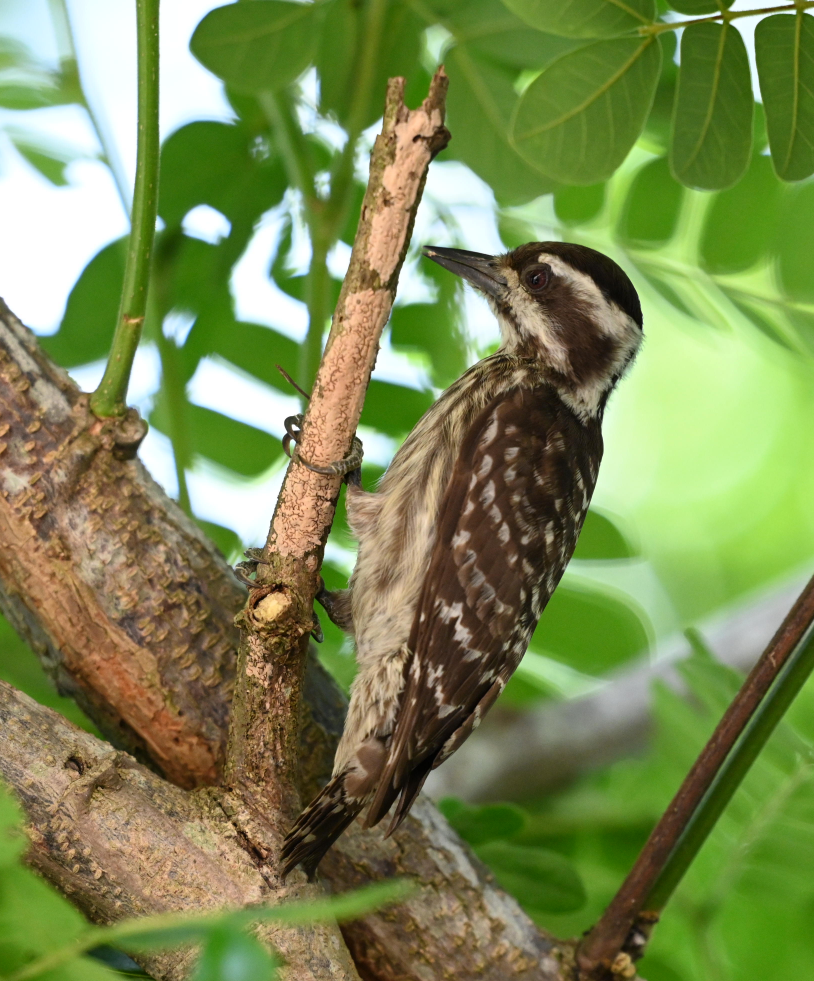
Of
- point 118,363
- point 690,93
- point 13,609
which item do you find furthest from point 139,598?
point 690,93

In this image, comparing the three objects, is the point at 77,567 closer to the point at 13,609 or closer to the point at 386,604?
the point at 13,609

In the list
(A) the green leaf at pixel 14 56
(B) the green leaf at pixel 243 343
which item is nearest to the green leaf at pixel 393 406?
(B) the green leaf at pixel 243 343

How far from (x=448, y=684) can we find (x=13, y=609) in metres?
0.93

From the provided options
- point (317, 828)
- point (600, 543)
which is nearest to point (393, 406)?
point (600, 543)

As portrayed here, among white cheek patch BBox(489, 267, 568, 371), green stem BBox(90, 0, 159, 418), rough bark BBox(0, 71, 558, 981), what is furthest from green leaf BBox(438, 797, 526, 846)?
green stem BBox(90, 0, 159, 418)

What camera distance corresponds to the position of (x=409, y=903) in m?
1.97

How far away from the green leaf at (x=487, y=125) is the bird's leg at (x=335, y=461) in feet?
2.35

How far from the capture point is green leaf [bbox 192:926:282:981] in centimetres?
77

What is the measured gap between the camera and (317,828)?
1791mm

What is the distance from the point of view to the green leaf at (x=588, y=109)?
1.82m

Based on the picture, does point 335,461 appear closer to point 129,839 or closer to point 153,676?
Result: point 153,676

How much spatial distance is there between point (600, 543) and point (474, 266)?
0.82 m

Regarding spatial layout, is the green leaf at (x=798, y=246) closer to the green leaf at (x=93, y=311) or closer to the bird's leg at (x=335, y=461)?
the bird's leg at (x=335, y=461)

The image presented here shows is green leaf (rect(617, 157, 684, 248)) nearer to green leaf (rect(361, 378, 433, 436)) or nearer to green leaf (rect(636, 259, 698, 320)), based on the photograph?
green leaf (rect(636, 259, 698, 320))
